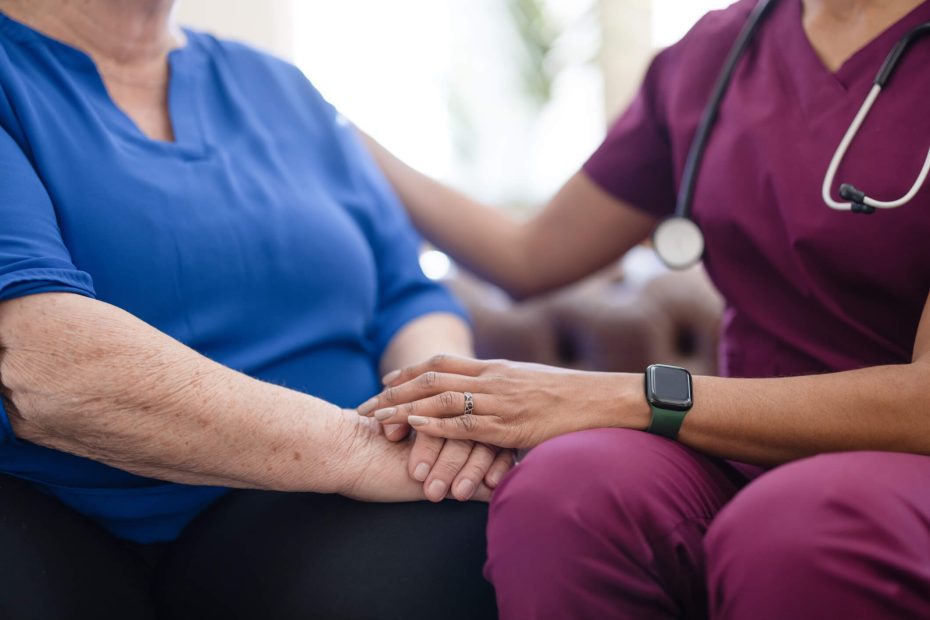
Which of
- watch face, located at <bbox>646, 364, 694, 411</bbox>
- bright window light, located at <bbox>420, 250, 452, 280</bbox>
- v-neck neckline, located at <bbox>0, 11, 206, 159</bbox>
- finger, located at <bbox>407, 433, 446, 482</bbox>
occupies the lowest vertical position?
bright window light, located at <bbox>420, 250, 452, 280</bbox>

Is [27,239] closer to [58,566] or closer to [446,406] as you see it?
[58,566]

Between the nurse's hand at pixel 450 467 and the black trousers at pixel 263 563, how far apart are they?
0.03 m

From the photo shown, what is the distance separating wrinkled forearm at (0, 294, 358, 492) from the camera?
82 cm

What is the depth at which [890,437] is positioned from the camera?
83cm

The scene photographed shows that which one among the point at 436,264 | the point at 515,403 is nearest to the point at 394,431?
the point at 515,403

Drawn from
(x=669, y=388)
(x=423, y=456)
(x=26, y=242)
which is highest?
(x=26, y=242)

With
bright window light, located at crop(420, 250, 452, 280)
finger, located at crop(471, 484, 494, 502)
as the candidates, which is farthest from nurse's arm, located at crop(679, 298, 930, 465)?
bright window light, located at crop(420, 250, 452, 280)

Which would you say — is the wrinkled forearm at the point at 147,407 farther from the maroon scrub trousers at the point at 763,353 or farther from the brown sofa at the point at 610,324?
the brown sofa at the point at 610,324

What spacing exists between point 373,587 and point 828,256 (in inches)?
23.9

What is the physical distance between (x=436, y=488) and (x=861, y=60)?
2.23 ft

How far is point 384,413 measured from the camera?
3.09 ft

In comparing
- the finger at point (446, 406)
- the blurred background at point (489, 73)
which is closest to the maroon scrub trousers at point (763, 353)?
the finger at point (446, 406)

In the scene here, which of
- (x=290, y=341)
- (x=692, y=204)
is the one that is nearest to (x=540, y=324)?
(x=692, y=204)

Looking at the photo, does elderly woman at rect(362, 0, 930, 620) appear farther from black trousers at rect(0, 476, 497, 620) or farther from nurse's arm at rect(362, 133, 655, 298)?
black trousers at rect(0, 476, 497, 620)
